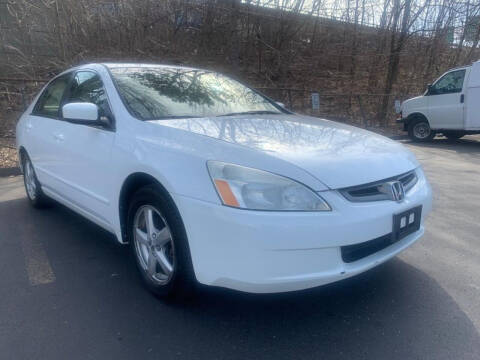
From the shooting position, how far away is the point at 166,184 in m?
2.53

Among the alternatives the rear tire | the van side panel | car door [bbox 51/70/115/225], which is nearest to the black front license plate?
car door [bbox 51/70/115/225]

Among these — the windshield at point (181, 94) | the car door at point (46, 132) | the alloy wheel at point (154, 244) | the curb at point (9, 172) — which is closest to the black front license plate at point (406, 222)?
the alloy wheel at point (154, 244)

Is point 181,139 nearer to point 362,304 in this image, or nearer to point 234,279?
point 234,279

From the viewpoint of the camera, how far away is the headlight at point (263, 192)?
7.35ft

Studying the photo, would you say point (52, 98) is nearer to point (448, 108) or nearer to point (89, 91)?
point (89, 91)

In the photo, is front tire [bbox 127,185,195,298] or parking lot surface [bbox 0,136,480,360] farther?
front tire [bbox 127,185,195,298]

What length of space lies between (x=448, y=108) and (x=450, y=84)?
0.59m

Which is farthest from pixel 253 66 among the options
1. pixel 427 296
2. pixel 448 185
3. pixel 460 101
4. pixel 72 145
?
pixel 427 296

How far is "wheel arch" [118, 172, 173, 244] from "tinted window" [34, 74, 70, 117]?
171cm

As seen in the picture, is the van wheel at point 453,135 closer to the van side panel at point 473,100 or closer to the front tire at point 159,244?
the van side panel at point 473,100

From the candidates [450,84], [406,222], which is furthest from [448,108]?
[406,222]

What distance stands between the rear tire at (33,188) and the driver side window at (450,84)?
9.67m

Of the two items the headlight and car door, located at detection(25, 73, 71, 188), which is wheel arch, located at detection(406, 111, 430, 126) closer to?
car door, located at detection(25, 73, 71, 188)

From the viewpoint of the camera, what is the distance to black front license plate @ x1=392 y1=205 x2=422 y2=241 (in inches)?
99.7
